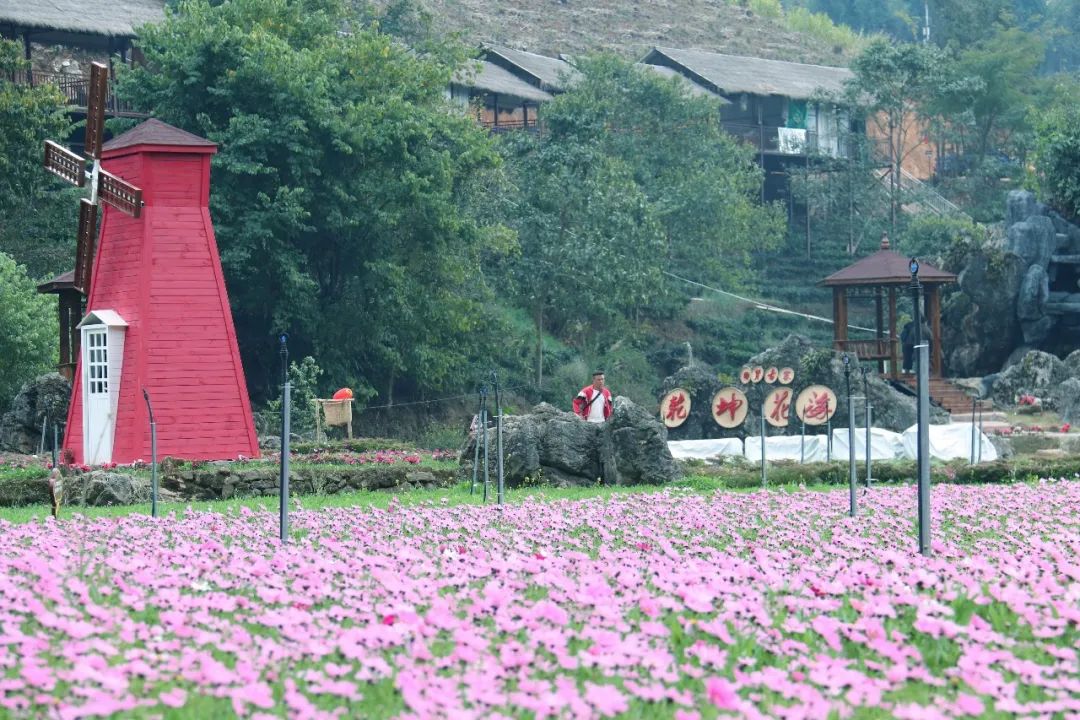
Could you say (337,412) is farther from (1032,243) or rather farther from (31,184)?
(1032,243)

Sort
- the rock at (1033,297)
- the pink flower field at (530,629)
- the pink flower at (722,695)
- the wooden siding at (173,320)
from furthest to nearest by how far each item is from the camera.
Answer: the rock at (1033,297) < the wooden siding at (173,320) < the pink flower field at (530,629) < the pink flower at (722,695)

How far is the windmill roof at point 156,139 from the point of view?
31859 mm

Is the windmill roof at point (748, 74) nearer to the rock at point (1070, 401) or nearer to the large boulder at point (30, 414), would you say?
the rock at point (1070, 401)

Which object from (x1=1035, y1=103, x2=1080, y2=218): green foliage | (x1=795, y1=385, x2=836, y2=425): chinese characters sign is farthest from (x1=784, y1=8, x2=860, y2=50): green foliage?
(x1=795, y1=385, x2=836, y2=425): chinese characters sign

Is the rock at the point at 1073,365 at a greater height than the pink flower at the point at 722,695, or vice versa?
the rock at the point at 1073,365

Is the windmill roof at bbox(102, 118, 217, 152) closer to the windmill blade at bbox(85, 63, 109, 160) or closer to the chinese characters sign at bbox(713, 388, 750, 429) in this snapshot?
the windmill blade at bbox(85, 63, 109, 160)

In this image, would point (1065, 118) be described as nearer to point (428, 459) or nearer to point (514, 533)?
point (428, 459)

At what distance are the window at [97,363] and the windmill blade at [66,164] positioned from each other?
312cm

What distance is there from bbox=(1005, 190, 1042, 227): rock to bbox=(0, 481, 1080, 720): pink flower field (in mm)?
42216

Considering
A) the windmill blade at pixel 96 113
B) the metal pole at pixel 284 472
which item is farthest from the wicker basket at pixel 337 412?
the metal pole at pixel 284 472

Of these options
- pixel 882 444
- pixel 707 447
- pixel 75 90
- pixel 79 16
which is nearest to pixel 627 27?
pixel 75 90

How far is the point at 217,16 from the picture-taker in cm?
4466

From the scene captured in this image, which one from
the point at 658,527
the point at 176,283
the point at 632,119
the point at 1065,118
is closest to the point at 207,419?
the point at 176,283

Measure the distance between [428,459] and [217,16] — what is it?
19.3 m
